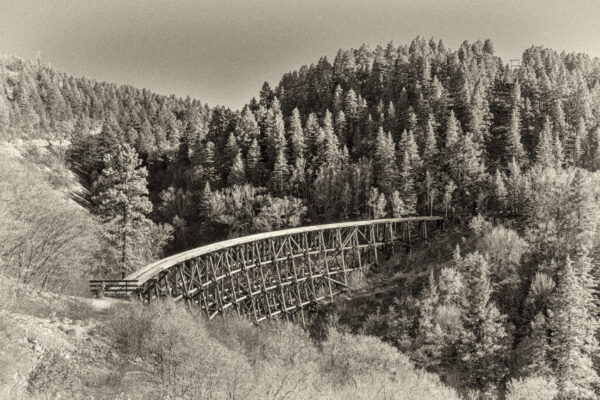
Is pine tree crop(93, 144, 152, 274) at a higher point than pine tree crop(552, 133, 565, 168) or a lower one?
lower

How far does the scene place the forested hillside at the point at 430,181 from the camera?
2970 centimetres

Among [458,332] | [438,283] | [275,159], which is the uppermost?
[275,159]

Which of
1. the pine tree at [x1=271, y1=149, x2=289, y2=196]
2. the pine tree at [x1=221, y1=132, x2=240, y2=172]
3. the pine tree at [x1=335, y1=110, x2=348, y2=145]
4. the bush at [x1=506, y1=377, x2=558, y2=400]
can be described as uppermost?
the pine tree at [x1=335, y1=110, x2=348, y2=145]

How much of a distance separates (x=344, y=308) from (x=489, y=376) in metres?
13.8

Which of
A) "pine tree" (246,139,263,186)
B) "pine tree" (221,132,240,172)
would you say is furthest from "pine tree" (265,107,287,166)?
"pine tree" (221,132,240,172)


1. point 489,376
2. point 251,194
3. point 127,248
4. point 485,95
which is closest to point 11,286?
point 127,248

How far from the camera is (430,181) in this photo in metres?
51.9

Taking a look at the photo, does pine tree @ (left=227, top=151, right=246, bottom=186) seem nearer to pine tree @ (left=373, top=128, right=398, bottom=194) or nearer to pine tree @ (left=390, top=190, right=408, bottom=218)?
pine tree @ (left=373, top=128, right=398, bottom=194)

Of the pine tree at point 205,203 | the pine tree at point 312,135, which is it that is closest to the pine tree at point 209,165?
the pine tree at point 205,203

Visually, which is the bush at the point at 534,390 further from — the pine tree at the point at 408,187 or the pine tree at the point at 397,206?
the pine tree at the point at 408,187

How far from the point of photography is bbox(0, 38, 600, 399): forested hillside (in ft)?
97.5

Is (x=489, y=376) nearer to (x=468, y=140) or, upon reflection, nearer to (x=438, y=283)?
(x=438, y=283)

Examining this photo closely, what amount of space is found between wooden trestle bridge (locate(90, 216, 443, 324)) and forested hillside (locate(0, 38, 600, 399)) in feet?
15.4

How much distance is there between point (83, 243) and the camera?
24250mm
